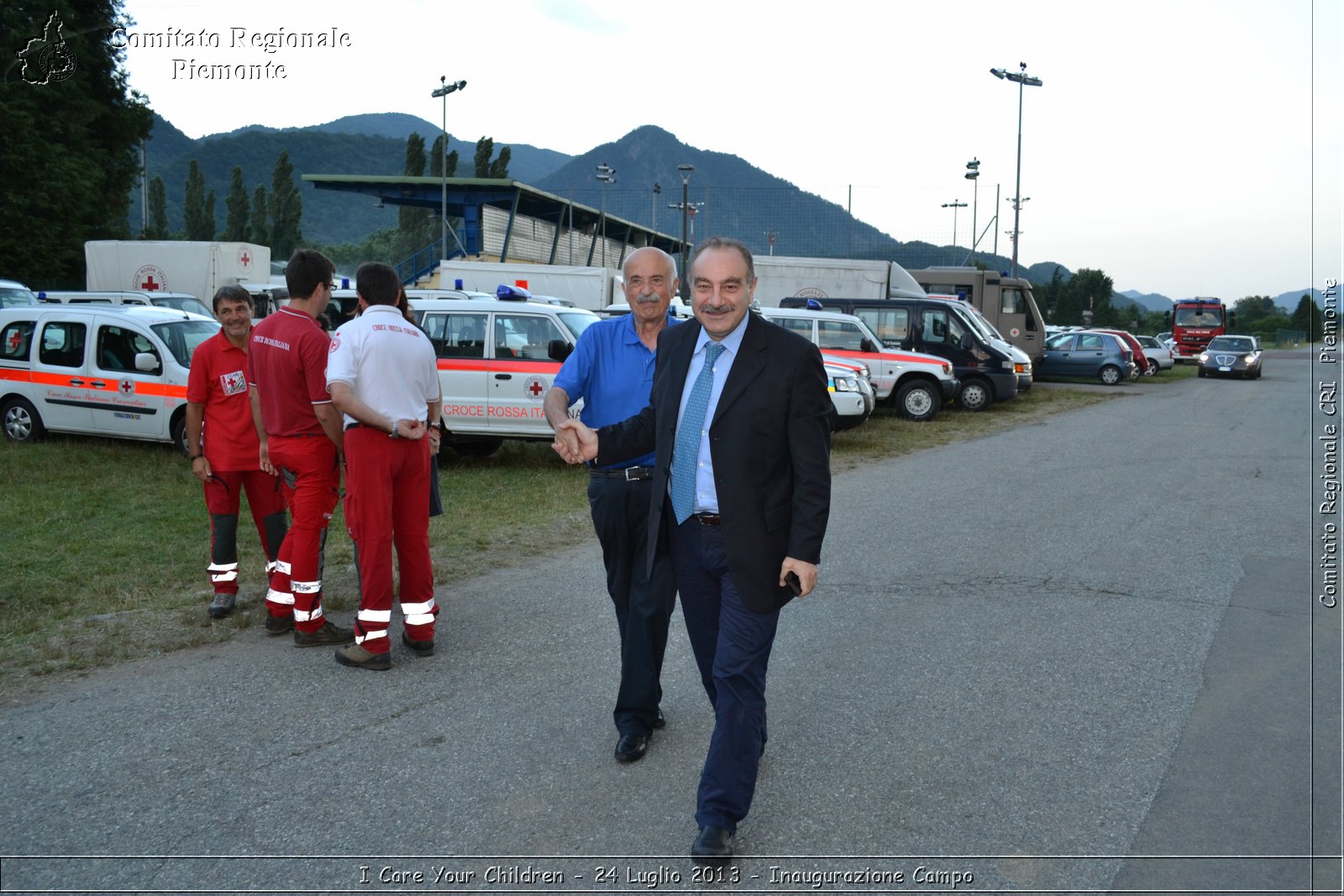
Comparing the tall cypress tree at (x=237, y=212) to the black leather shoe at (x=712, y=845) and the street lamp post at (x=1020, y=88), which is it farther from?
the black leather shoe at (x=712, y=845)

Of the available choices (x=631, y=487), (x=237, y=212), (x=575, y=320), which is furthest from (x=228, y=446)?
(x=237, y=212)

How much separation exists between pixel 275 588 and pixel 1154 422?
1675 cm

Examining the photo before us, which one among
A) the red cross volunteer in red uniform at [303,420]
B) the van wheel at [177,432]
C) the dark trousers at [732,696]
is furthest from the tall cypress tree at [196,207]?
the dark trousers at [732,696]

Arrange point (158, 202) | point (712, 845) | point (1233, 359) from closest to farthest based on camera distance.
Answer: point (712, 845) < point (1233, 359) < point (158, 202)

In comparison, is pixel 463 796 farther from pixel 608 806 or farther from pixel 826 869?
pixel 826 869

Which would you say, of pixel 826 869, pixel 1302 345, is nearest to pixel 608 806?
pixel 826 869

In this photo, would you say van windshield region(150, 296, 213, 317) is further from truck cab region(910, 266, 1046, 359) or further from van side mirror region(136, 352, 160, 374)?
truck cab region(910, 266, 1046, 359)

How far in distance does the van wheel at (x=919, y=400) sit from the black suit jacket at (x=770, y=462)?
15.6m

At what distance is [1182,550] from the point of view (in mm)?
8109

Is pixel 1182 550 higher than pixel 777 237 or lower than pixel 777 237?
lower

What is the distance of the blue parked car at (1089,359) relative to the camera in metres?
30.3

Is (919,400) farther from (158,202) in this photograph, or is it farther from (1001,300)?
(158,202)

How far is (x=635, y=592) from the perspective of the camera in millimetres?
4203

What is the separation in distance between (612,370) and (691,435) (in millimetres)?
915
